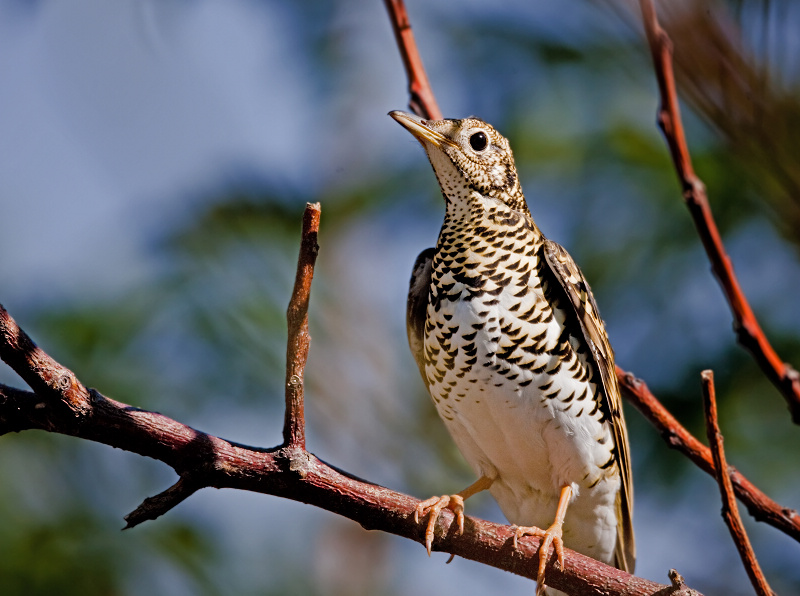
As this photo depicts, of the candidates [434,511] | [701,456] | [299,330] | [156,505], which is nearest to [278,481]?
[156,505]

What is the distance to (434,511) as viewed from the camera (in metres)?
3.18

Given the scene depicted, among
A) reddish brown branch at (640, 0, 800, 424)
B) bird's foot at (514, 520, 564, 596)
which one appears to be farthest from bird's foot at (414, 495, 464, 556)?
reddish brown branch at (640, 0, 800, 424)

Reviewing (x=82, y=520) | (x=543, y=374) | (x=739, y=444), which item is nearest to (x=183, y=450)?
(x=543, y=374)

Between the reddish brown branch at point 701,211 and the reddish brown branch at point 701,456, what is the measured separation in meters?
0.59

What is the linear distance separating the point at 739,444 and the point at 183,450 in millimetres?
3886

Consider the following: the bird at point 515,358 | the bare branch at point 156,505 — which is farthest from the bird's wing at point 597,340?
the bare branch at point 156,505

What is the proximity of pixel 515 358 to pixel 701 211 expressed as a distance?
164 centimetres

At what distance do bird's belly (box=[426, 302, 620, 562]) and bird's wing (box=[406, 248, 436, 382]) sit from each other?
32 cm

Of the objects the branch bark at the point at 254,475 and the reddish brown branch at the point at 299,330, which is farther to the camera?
the reddish brown branch at the point at 299,330

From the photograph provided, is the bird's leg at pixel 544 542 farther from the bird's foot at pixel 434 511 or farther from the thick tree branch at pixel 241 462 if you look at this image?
the bird's foot at pixel 434 511

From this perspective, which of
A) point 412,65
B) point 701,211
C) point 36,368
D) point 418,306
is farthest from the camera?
point 418,306

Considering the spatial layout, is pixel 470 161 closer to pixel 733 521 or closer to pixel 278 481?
pixel 278 481

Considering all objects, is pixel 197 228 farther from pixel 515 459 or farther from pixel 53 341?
pixel 515 459

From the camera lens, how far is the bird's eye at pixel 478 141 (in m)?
3.96
